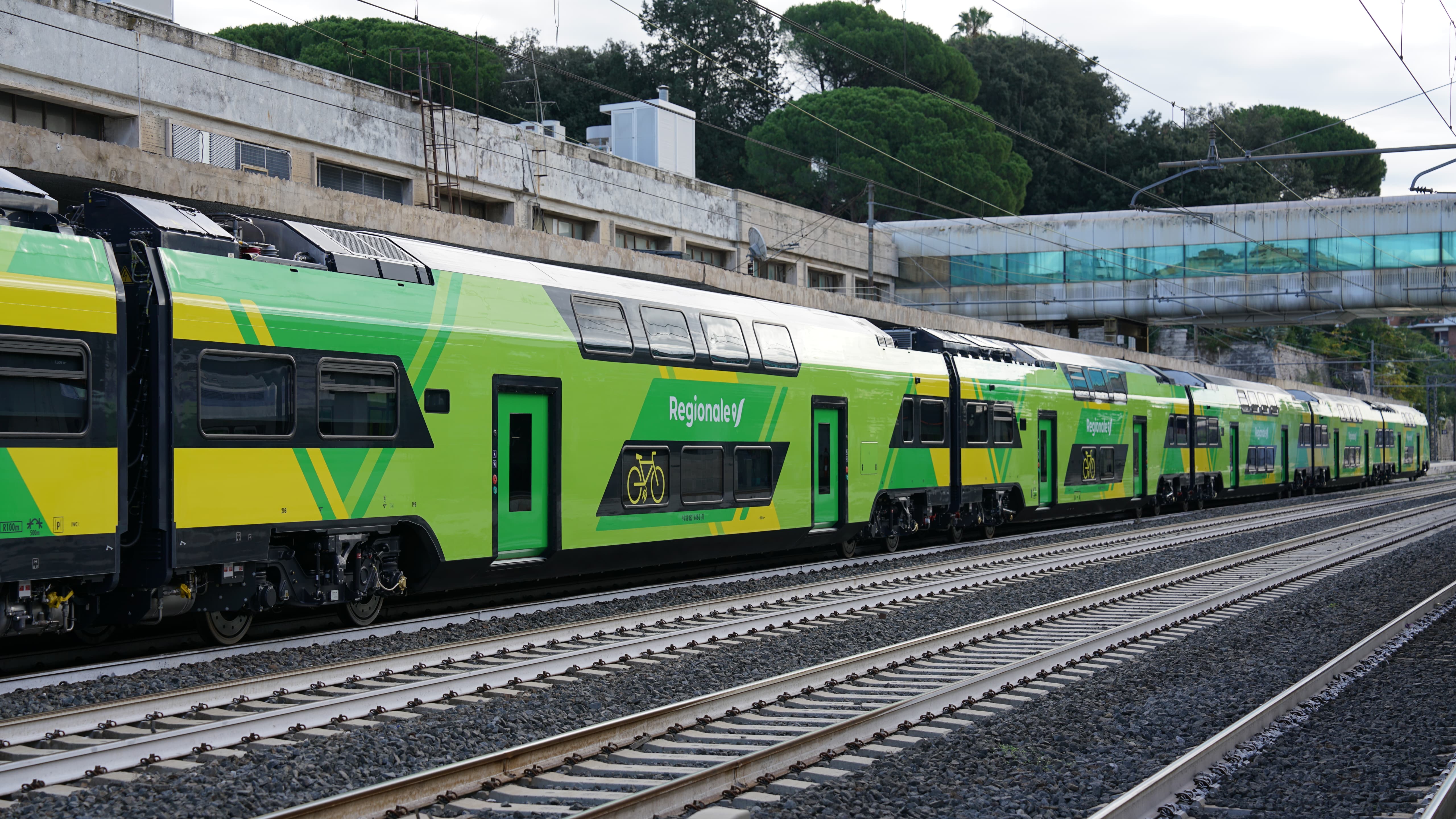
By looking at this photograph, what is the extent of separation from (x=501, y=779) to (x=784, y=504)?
11.4 meters

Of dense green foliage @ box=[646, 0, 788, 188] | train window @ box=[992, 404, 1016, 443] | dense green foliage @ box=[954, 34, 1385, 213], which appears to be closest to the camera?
train window @ box=[992, 404, 1016, 443]

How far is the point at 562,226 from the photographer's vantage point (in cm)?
4084

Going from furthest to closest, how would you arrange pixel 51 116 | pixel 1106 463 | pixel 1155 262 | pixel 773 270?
pixel 1155 262, pixel 773 270, pixel 1106 463, pixel 51 116

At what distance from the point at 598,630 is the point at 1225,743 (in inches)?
231

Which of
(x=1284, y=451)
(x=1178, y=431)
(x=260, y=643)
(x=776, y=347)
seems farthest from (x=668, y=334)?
(x=1284, y=451)

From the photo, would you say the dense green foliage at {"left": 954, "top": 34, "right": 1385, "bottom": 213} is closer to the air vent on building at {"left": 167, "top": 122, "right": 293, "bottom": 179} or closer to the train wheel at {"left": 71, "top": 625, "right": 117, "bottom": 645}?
the air vent on building at {"left": 167, "top": 122, "right": 293, "bottom": 179}

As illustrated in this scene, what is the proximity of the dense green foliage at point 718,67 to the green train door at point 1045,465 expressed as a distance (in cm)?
4574

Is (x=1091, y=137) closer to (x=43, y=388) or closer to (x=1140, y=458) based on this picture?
(x=1140, y=458)

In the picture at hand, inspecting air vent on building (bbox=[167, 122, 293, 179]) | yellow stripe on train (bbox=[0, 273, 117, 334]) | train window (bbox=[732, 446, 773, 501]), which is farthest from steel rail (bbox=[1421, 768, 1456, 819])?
air vent on building (bbox=[167, 122, 293, 179])

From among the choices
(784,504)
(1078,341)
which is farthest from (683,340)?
→ (1078,341)

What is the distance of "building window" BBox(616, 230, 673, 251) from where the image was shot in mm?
43281

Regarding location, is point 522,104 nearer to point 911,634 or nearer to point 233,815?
point 911,634

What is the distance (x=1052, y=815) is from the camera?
6805mm

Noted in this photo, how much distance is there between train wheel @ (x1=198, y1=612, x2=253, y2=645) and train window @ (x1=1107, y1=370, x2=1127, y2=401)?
75.0ft
